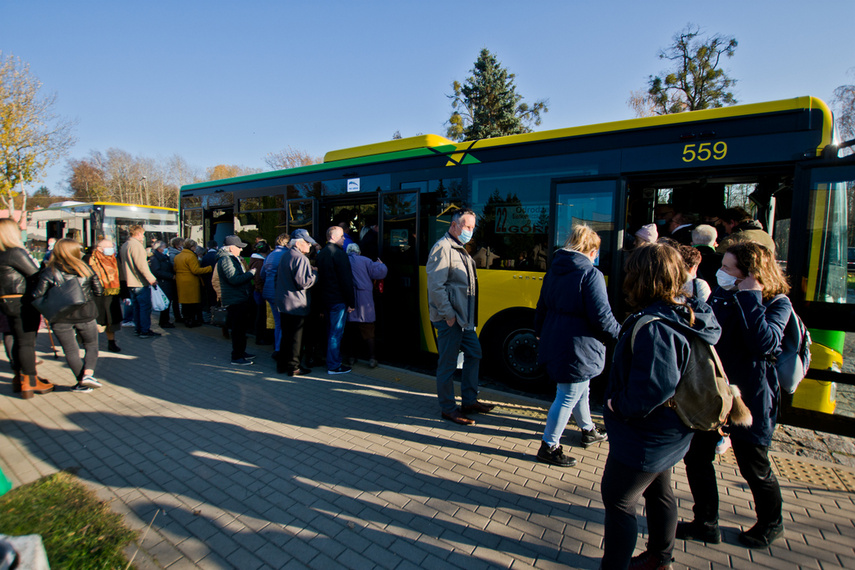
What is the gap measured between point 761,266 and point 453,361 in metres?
2.62

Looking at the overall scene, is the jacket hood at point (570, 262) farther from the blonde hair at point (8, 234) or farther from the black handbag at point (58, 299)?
the blonde hair at point (8, 234)

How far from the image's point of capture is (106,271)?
666cm

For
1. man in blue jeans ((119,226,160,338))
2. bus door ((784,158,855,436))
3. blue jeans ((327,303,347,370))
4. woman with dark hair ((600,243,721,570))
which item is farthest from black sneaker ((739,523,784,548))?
man in blue jeans ((119,226,160,338))

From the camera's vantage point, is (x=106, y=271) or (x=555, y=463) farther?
(x=106, y=271)

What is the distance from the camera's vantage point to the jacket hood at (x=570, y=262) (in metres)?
3.39

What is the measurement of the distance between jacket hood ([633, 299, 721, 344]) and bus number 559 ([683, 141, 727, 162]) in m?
3.02

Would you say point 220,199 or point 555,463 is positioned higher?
point 220,199

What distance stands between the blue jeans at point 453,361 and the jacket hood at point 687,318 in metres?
2.40

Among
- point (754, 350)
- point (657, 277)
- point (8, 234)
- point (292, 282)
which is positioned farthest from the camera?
point (292, 282)

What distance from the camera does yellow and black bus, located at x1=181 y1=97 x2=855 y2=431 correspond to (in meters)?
3.92

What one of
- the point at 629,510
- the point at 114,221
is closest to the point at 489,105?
the point at 114,221

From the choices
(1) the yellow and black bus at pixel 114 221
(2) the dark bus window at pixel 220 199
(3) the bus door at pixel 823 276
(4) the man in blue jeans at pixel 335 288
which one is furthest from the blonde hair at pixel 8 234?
(1) the yellow and black bus at pixel 114 221

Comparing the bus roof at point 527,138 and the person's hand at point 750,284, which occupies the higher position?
the bus roof at point 527,138

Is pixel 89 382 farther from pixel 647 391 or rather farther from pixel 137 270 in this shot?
pixel 647 391
